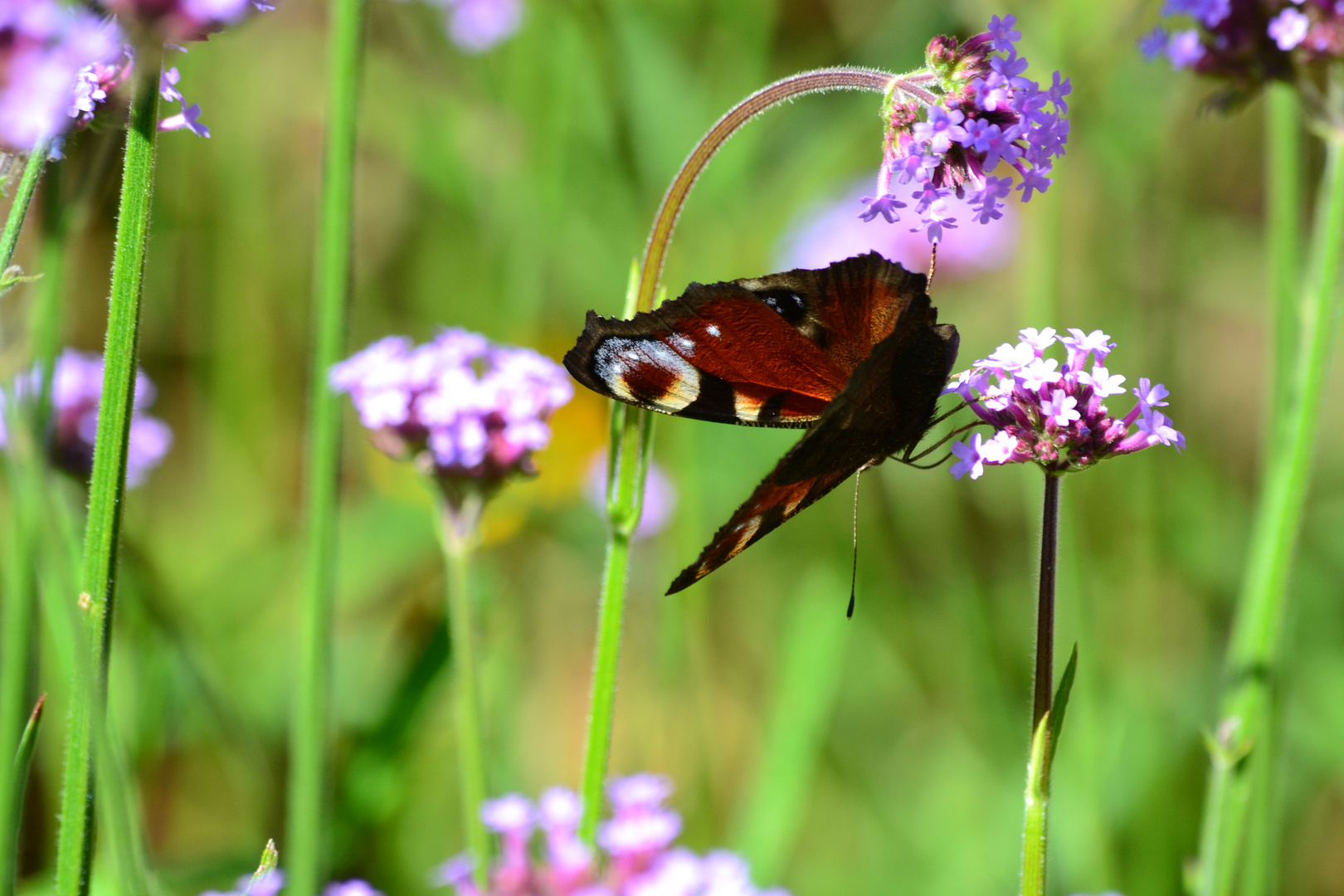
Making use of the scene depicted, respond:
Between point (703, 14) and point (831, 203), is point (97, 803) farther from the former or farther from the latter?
point (831, 203)

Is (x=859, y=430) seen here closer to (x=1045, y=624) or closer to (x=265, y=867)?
(x=1045, y=624)

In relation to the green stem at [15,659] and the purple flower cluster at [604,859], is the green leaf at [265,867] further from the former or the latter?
the purple flower cluster at [604,859]

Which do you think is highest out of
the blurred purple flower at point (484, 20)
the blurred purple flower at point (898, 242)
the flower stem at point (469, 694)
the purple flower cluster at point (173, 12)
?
the blurred purple flower at point (898, 242)

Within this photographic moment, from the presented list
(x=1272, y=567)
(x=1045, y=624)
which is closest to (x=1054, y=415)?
(x=1045, y=624)

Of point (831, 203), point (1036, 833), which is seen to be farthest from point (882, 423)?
point (831, 203)

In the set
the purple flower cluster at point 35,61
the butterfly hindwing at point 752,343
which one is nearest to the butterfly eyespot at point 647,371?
the butterfly hindwing at point 752,343

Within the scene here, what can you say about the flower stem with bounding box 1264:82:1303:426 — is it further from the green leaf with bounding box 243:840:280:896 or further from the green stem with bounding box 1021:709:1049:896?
the green leaf with bounding box 243:840:280:896
